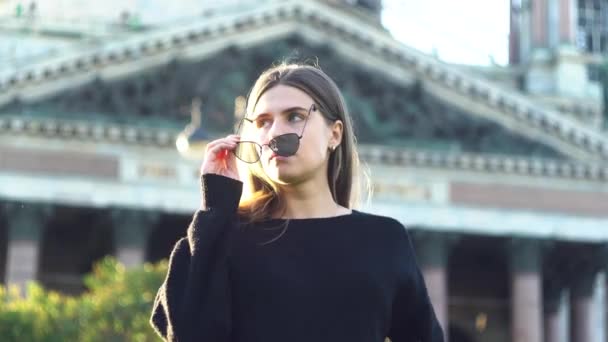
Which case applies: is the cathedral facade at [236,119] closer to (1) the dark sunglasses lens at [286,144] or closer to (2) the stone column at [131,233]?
(2) the stone column at [131,233]

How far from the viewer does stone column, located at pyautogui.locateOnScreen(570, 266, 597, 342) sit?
34812 millimetres

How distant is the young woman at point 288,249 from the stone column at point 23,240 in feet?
86.5

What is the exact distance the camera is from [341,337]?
356 cm

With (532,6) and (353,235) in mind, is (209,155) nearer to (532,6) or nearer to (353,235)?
(353,235)

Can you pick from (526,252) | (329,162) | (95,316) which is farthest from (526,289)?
(329,162)

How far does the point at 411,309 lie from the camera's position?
12.3ft

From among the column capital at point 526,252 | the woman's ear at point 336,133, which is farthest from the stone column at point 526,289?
the woman's ear at point 336,133

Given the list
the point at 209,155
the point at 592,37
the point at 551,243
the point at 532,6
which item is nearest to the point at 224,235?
the point at 209,155

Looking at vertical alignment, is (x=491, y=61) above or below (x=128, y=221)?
above

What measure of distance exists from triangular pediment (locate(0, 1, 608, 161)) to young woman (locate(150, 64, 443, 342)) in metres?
26.7

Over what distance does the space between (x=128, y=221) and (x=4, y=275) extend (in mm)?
4280

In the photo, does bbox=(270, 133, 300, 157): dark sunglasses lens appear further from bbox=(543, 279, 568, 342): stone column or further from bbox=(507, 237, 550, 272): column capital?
bbox=(543, 279, 568, 342): stone column

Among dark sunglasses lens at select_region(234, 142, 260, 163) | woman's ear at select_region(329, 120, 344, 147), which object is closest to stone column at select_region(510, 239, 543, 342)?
woman's ear at select_region(329, 120, 344, 147)

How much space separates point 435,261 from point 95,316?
13.8m
